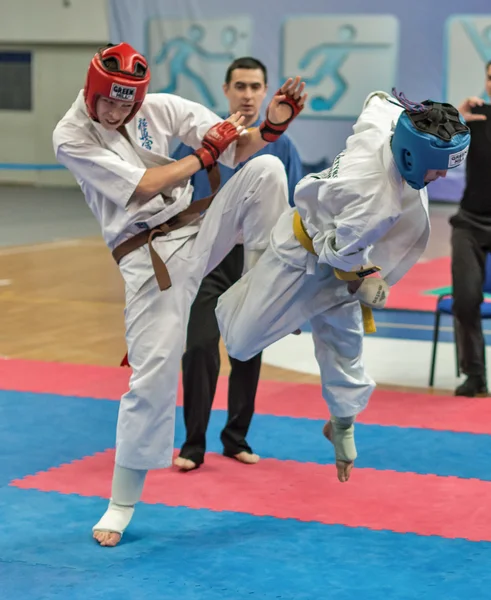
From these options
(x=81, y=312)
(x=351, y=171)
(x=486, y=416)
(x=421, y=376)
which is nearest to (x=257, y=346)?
(x=351, y=171)

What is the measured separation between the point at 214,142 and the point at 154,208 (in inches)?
13.4

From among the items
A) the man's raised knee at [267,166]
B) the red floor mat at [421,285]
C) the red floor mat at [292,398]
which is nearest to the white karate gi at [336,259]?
the man's raised knee at [267,166]

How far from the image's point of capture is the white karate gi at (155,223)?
3.89 m

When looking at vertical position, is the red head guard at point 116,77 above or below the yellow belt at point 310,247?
above

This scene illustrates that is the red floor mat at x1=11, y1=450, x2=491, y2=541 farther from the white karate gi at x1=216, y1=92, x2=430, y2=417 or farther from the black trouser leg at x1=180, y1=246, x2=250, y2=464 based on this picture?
the white karate gi at x1=216, y1=92, x2=430, y2=417

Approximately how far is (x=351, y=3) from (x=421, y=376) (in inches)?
422

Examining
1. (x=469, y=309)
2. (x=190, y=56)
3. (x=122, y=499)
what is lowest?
(x=122, y=499)

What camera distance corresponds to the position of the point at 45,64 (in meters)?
23.8

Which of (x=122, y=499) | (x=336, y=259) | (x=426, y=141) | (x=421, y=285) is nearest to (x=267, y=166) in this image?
(x=336, y=259)

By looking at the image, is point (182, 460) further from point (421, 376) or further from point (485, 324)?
point (485, 324)

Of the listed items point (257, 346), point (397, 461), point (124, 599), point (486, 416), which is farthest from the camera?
point (486, 416)

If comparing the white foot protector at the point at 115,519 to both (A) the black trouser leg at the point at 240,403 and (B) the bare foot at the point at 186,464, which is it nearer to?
(B) the bare foot at the point at 186,464

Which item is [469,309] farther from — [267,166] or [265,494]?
[267,166]

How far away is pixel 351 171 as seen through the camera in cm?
354
